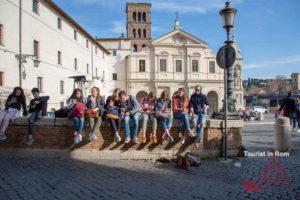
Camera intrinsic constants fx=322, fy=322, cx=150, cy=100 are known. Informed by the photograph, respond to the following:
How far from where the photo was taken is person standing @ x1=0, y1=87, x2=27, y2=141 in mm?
8039

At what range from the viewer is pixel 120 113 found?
27.6ft

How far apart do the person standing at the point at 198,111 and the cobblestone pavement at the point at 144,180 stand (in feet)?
2.55

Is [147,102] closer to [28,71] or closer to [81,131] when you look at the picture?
[81,131]

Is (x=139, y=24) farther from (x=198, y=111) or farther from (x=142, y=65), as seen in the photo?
(x=198, y=111)

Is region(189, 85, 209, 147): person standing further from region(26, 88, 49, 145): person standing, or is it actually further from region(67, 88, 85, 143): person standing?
region(26, 88, 49, 145): person standing

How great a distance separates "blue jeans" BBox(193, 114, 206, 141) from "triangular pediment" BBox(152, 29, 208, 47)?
148 feet

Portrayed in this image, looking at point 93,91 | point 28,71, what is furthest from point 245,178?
point 28,71

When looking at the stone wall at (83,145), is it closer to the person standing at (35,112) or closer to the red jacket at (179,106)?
the person standing at (35,112)

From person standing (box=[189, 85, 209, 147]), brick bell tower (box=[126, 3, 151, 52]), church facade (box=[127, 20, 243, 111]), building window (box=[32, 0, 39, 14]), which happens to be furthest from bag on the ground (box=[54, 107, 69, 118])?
brick bell tower (box=[126, 3, 151, 52])

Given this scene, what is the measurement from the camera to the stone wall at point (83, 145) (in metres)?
8.33

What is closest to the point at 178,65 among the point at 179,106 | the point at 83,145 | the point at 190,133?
the point at 179,106

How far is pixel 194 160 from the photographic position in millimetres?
7699

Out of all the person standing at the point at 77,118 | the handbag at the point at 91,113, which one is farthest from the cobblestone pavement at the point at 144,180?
the handbag at the point at 91,113

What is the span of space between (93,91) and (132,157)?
2.05m
